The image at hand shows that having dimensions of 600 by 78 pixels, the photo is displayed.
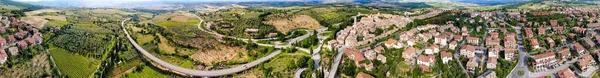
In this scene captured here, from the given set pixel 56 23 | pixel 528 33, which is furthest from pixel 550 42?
pixel 56 23

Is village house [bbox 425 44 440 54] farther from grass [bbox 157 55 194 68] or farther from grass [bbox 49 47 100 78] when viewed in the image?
grass [bbox 49 47 100 78]

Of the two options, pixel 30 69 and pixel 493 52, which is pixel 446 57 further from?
pixel 30 69

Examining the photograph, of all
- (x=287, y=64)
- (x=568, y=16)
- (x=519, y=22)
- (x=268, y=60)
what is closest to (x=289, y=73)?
(x=287, y=64)

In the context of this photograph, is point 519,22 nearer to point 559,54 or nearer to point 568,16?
point 568,16

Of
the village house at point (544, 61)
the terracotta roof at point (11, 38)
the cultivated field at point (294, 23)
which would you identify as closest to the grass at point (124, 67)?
the terracotta roof at point (11, 38)

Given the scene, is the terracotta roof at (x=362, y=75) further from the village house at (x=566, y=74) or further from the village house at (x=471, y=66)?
the village house at (x=566, y=74)
